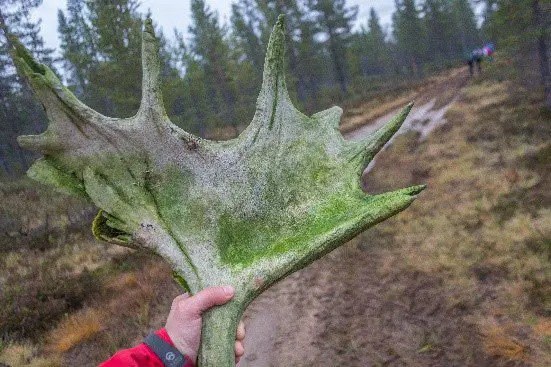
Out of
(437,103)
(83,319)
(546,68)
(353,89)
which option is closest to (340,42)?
(353,89)

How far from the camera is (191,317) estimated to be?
79.0 inches

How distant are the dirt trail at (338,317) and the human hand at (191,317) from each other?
14.3 ft

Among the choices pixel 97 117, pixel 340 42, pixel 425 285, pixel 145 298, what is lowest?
pixel 425 285

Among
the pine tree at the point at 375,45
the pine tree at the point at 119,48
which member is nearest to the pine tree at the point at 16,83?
the pine tree at the point at 119,48

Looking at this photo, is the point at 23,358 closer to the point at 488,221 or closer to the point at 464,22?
the point at 488,221

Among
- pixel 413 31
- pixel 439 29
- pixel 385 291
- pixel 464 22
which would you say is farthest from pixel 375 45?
pixel 385 291

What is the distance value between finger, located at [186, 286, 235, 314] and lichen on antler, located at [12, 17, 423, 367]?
1.4 inches

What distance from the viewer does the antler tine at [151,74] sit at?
2066 millimetres

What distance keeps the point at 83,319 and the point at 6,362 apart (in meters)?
1.34

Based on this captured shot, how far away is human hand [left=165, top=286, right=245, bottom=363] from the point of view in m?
1.86

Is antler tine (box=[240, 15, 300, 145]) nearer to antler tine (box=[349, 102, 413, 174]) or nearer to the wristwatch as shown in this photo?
antler tine (box=[349, 102, 413, 174])

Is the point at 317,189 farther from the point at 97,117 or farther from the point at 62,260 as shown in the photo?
the point at 62,260

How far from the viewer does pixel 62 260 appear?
11.7m

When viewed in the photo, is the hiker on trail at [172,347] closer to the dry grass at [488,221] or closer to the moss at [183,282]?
the moss at [183,282]
